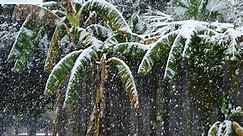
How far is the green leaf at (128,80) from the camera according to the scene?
5762 millimetres

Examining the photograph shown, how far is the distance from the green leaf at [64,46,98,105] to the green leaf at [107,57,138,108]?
Result: 231 millimetres

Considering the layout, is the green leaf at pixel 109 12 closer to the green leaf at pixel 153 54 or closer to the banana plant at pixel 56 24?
the banana plant at pixel 56 24

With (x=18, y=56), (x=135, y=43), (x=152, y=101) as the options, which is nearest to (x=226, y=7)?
(x=152, y=101)

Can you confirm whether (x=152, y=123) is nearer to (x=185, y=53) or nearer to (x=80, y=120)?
(x=80, y=120)

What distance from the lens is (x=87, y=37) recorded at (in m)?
6.40

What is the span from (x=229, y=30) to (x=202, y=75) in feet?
2.54

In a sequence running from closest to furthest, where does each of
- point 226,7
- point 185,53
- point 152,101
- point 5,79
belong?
point 185,53 < point 152,101 < point 226,7 < point 5,79

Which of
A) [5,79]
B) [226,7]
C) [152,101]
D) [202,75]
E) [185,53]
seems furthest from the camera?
[5,79]

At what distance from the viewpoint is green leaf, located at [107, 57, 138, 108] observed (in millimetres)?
5762

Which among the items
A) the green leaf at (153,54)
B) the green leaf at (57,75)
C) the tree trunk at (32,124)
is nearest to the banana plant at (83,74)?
the green leaf at (57,75)

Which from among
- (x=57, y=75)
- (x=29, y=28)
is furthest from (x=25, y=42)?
(x=57, y=75)

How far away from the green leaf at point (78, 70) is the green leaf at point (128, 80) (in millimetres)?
231

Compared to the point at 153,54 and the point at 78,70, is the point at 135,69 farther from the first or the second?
the point at 78,70

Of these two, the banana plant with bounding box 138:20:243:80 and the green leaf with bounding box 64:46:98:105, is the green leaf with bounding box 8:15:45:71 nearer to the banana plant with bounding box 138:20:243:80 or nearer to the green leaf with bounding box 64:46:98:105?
the green leaf with bounding box 64:46:98:105
